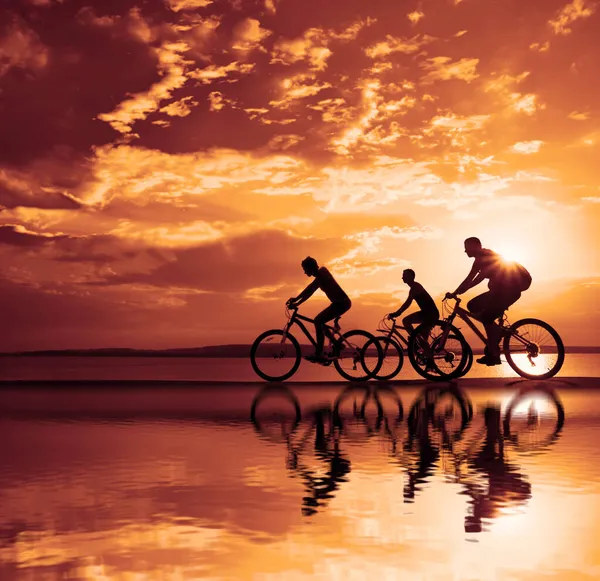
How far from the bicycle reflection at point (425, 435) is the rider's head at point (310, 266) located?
2.66m

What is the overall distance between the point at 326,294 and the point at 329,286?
197 millimetres

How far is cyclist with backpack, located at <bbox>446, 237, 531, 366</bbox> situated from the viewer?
58.2ft

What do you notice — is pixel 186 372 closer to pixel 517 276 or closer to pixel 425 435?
pixel 517 276

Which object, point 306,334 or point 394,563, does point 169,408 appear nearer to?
point 306,334

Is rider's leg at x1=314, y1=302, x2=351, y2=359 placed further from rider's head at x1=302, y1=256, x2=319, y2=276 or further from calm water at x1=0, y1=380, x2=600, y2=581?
calm water at x1=0, y1=380, x2=600, y2=581

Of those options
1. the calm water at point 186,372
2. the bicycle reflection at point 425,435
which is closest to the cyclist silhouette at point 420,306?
the bicycle reflection at point 425,435

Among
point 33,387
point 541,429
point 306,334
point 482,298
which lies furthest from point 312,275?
point 541,429

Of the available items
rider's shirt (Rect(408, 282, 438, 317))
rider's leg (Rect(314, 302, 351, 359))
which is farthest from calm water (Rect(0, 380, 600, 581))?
rider's leg (Rect(314, 302, 351, 359))

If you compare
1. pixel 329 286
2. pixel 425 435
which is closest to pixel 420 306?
pixel 329 286

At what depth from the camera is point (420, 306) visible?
18.5 meters

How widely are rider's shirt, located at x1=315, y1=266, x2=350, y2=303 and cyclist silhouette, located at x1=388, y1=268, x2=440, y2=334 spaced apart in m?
1.21

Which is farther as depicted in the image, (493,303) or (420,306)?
(420,306)

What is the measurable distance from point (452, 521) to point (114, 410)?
8.22 metres

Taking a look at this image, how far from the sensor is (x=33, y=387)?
17.5 m
